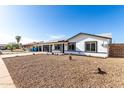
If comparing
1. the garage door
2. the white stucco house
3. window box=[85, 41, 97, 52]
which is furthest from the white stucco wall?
the garage door

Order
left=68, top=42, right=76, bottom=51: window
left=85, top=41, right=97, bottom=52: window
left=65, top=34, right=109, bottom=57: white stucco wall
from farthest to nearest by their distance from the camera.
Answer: left=68, top=42, right=76, bottom=51: window, left=85, top=41, right=97, bottom=52: window, left=65, top=34, right=109, bottom=57: white stucco wall

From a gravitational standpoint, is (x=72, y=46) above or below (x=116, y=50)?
above

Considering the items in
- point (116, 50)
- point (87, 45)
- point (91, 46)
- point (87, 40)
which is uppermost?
point (87, 40)

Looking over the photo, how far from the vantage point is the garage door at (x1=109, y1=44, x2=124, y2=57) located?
1409 centimetres

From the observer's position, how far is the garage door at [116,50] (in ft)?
46.2

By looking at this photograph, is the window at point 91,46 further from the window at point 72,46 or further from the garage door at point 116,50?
the window at point 72,46

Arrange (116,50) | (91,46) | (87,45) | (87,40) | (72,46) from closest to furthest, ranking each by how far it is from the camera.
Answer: (116,50) < (91,46) < (87,40) < (87,45) < (72,46)

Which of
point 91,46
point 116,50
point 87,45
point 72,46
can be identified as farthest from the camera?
point 72,46

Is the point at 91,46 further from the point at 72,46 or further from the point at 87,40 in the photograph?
the point at 72,46

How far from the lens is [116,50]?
14.4 m

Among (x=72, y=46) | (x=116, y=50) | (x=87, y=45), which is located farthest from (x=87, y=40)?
(x=116, y=50)

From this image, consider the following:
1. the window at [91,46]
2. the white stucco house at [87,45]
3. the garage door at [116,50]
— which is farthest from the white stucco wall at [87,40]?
the garage door at [116,50]

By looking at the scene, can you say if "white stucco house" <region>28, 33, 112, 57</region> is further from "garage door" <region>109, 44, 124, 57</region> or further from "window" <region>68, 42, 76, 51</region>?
"garage door" <region>109, 44, 124, 57</region>
